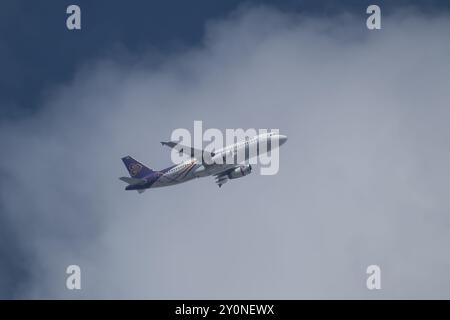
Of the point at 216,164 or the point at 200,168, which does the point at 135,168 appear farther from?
the point at 216,164

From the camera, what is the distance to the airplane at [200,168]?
151 meters

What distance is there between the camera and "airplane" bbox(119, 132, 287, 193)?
15100 centimetres

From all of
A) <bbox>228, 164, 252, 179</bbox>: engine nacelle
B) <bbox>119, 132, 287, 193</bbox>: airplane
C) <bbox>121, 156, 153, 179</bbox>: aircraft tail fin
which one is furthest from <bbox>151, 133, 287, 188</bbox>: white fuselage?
<bbox>121, 156, 153, 179</bbox>: aircraft tail fin

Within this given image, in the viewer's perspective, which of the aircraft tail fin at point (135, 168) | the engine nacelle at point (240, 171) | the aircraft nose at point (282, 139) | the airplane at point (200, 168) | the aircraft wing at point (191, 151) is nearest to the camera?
the aircraft wing at point (191, 151)

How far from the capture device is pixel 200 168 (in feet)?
498

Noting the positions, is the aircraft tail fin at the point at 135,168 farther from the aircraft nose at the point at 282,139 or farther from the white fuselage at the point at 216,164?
the aircraft nose at the point at 282,139

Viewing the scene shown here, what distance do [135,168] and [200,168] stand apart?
504 inches

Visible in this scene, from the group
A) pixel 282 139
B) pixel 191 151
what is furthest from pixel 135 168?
pixel 282 139

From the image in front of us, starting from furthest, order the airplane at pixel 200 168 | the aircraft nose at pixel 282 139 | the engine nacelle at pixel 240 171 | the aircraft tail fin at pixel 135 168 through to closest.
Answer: the aircraft tail fin at pixel 135 168 < the aircraft nose at pixel 282 139 < the engine nacelle at pixel 240 171 < the airplane at pixel 200 168

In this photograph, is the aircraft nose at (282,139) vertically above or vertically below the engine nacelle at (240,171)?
above

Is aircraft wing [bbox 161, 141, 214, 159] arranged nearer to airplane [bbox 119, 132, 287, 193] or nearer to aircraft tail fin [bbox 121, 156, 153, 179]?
airplane [bbox 119, 132, 287, 193]

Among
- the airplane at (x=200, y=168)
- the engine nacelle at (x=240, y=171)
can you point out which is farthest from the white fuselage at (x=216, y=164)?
the engine nacelle at (x=240, y=171)
